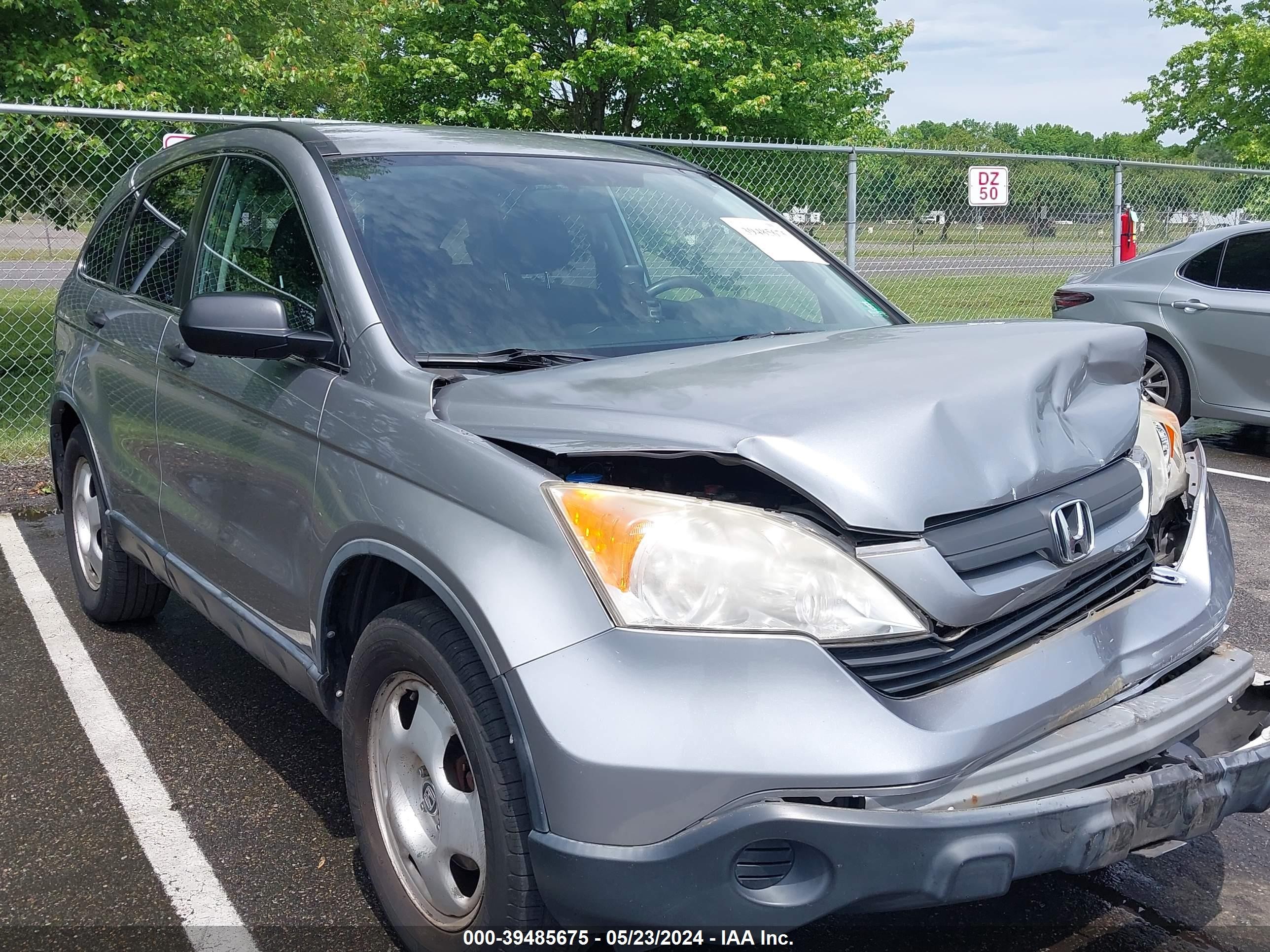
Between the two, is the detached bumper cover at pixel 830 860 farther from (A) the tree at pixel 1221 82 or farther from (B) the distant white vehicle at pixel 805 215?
(A) the tree at pixel 1221 82

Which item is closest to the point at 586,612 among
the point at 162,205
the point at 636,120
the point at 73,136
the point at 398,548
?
the point at 398,548

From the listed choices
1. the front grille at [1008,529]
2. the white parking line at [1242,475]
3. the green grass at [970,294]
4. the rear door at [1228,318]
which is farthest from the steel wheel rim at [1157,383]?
the front grille at [1008,529]

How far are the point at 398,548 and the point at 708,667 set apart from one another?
0.76 meters

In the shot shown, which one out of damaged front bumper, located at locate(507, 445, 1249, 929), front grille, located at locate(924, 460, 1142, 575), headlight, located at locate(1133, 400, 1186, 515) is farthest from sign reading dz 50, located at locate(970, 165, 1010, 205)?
damaged front bumper, located at locate(507, 445, 1249, 929)

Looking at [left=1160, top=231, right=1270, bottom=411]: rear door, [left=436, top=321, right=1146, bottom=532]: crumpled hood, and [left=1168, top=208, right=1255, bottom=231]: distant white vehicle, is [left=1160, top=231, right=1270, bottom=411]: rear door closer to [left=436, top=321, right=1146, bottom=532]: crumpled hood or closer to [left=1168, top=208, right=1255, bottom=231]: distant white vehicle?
[left=436, top=321, right=1146, bottom=532]: crumpled hood

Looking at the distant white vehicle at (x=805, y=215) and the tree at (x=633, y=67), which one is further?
the tree at (x=633, y=67)

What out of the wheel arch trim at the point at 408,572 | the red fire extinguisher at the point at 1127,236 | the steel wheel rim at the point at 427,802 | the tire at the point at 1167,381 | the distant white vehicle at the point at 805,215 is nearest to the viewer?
the wheel arch trim at the point at 408,572

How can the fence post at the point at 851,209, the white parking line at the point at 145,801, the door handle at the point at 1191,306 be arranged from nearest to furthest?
the white parking line at the point at 145,801 → the door handle at the point at 1191,306 → the fence post at the point at 851,209

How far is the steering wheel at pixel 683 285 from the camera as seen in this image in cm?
325

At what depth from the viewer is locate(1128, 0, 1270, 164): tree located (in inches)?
1172

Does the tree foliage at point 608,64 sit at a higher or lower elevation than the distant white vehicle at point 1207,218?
higher

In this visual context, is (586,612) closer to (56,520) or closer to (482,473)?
(482,473)

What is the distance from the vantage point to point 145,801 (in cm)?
330

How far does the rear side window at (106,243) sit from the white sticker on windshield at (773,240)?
2.35 m
